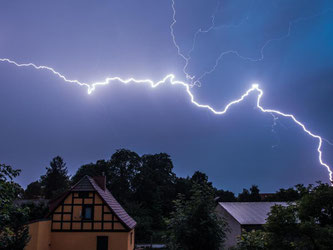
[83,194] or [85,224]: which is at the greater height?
[83,194]

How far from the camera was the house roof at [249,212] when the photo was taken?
A: 16781 mm

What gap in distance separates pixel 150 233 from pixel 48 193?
1085 inches

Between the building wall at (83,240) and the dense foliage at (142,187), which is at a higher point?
the dense foliage at (142,187)

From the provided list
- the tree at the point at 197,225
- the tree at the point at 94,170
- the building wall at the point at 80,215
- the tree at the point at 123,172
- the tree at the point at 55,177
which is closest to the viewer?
the tree at the point at 197,225

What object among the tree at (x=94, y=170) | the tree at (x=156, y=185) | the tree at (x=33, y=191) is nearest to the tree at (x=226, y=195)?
the tree at (x=156, y=185)

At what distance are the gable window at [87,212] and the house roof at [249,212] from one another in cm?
985

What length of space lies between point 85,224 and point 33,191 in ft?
→ 148

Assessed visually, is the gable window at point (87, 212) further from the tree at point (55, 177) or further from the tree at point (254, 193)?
the tree at point (55, 177)

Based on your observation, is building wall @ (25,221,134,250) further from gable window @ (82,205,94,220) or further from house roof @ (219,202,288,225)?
house roof @ (219,202,288,225)

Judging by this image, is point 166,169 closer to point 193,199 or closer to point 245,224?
point 245,224

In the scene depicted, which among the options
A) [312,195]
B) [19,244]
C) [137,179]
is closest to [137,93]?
[137,179]

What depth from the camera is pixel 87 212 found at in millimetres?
14961

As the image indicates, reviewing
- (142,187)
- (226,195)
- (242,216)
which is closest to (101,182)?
(242,216)

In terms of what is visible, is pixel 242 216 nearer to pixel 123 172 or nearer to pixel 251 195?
pixel 251 195
